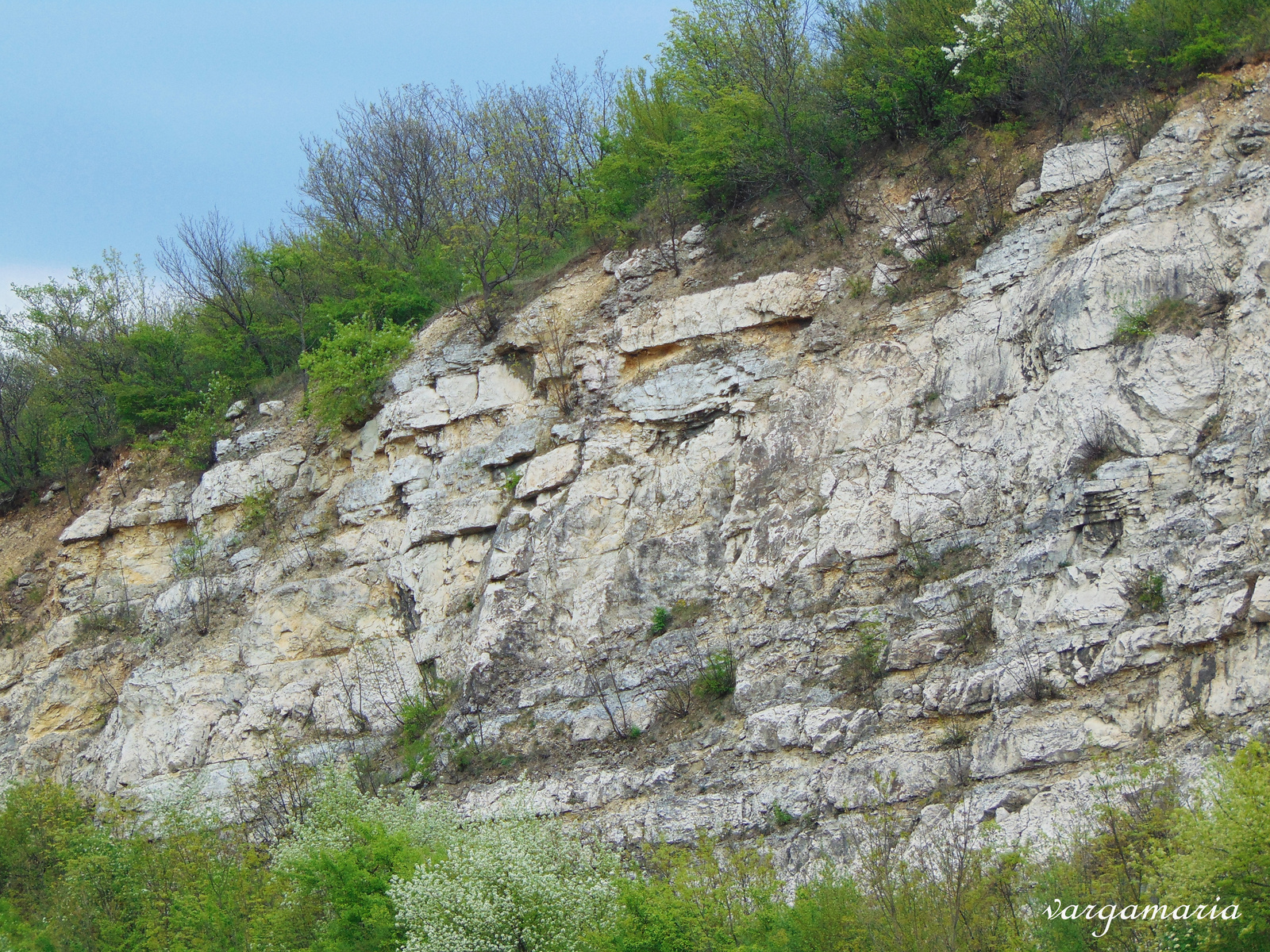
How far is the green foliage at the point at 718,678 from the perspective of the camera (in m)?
15.4

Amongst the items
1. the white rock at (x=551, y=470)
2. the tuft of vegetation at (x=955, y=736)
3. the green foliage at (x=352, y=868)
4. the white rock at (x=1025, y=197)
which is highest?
the white rock at (x=1025, y=197)

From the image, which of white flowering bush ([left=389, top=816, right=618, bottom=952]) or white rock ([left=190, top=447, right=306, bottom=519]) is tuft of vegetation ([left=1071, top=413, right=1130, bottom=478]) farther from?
white rock ([left=190, top=447, right=306, bottom=519])

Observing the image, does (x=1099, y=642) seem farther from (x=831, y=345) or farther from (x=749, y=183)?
(x=749, y=183)

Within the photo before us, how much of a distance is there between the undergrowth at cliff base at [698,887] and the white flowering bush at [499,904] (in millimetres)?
22

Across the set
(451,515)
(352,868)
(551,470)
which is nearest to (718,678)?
(352,868)

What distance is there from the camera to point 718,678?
50.8 ft

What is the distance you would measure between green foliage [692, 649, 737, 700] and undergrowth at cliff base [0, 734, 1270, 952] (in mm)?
2468

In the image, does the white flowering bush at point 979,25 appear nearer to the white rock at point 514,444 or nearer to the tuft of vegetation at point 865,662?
the white rock at point 514,444

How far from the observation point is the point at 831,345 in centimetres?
1845

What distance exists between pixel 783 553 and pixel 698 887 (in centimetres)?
573

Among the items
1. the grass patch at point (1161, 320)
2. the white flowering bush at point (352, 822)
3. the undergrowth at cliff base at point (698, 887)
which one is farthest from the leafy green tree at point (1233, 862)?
the white flowering bush at point (352, 822)

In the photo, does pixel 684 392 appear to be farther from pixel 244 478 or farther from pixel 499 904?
pixel 244 478

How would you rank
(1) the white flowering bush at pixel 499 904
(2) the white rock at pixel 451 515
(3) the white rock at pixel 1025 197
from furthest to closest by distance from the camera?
1. (2) the white rock at pixel 451 515
2. (3) the white rock at pixel 1025 197
3. (1) the white flowering bush at pixel 499 904

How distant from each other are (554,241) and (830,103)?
7633 millimetres
